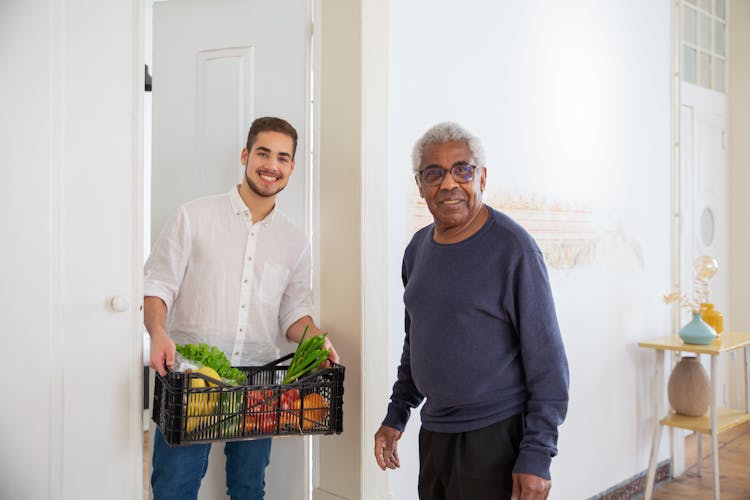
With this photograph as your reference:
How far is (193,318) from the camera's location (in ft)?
7.09

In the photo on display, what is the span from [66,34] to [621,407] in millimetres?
3305

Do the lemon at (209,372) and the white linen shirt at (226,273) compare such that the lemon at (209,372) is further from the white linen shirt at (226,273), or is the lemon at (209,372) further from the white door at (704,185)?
the white door at (704,185)

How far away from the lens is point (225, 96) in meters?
2.42

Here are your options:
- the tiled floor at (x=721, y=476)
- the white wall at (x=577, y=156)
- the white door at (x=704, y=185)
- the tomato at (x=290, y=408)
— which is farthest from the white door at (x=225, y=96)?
the white door at (x=704, y=185)

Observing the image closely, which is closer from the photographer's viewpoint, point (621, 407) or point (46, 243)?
point (46, 243)

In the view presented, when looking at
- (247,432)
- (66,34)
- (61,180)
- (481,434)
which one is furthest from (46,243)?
(481,434)

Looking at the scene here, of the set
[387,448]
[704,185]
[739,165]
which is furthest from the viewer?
[739,165]

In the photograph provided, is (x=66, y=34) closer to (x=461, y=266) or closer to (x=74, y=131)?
(x=74, y=131)

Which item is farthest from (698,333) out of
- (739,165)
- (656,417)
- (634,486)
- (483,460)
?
(483,460)

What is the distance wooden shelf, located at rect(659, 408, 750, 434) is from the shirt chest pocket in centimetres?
250

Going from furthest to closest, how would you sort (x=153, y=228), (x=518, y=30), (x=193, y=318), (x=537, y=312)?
A: (x=518, y=30), (x=153, y=228), (x=193, y=318), (x=537, y=312)

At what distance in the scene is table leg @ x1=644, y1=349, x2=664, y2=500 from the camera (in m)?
3.63

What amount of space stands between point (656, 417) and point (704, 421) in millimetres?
294

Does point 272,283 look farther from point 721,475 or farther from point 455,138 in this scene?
point 721,475
